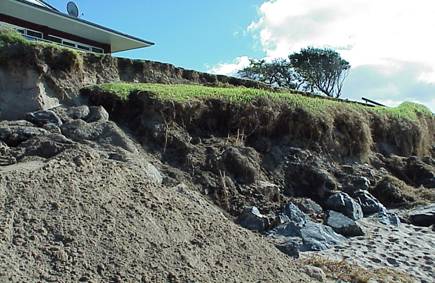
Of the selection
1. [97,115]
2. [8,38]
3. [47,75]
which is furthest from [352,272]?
[8,38]

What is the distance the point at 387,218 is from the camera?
10.4 meters

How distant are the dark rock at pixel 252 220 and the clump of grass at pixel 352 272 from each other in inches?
43.3

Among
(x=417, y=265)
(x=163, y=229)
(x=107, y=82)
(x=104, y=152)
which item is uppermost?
(x=107, y=82)

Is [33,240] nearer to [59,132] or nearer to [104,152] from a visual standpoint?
[104,152]

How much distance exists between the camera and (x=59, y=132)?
314 inches

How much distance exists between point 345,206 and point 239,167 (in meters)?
2.13

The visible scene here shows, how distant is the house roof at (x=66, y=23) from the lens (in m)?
17.0

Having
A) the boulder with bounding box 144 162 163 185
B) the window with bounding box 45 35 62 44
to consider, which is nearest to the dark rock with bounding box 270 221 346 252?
the boulder with bounding box 144 162 163 185

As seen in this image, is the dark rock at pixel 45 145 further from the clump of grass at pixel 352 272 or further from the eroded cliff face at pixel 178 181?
the clump of grass at pixel 352 272

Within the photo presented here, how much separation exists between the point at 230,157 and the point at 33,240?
5209 mm

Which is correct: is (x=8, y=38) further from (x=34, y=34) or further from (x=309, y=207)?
(x=34, y=34)

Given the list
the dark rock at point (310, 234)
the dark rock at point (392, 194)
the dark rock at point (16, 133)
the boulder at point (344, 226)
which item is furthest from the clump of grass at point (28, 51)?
the dark rock at point (392, 194)

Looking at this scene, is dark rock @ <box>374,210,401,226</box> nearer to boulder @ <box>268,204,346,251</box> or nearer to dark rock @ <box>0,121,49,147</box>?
boulder @ <box>268,204,346,251</box>

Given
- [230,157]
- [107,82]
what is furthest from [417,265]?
[107,82]
